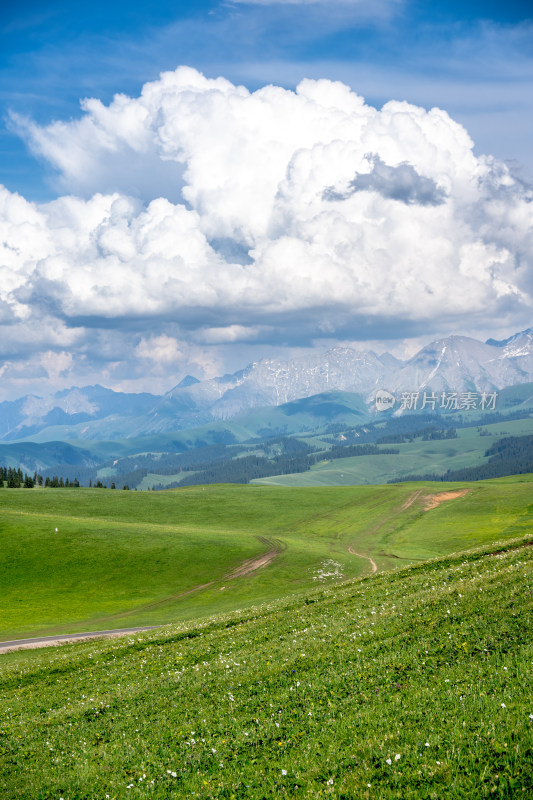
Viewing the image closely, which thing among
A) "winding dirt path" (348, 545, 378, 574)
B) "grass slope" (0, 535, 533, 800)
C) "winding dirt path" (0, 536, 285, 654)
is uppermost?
"grass slope" (0, 535, 533, 800)

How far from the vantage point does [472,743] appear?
1338 centimetres

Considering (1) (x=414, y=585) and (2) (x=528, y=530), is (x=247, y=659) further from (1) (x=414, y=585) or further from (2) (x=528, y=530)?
(2) (x=528, y=530)

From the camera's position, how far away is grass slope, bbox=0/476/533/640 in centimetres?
7362

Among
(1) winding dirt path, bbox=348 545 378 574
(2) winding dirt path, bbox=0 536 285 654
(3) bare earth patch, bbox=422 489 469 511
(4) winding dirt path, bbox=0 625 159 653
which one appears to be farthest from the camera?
(3) bare earth patch, bbox=422 489 469 511

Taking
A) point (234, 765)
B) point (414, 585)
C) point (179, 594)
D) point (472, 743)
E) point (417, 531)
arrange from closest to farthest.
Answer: point (472, 743) < point (234, 765) < point (414, 585) < point (179, 594) < point (417, 531)

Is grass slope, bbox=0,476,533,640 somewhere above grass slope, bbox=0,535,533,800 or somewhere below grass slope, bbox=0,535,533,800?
below

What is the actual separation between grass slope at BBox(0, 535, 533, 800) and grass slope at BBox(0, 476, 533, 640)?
41.0 metres

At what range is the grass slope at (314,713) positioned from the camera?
13.3 meters

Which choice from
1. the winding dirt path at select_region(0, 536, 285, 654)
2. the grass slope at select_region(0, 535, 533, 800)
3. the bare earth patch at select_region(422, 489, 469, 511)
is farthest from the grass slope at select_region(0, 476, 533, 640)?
the grass slope at select_region(0, 535, 533, 800)

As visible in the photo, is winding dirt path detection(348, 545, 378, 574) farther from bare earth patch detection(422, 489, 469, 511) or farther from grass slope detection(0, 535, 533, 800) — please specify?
grass slope detection(0, 535, 533, 800)

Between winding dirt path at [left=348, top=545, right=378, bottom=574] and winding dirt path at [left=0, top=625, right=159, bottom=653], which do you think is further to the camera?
winding dirt path at [left=348, top=545, right=378, bottom=574]

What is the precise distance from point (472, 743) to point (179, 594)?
71790 mm

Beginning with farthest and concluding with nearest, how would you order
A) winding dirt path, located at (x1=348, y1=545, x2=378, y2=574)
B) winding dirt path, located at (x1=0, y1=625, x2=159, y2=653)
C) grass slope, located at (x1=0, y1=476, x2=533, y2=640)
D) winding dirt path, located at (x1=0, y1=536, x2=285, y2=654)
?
winding dirt path, located at (x1=348, y1=545, x2=378, y2=574)
grass slope, located at (x1=0, y1=476, x2=533, y2=640)
winding dirt path, located at (x1=0, y1=536, x2=285, y2=654)
winding dirt path, located at (x1=0, y1=625, x2=159, y2=653)

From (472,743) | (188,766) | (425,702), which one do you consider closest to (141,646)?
(188,766)
